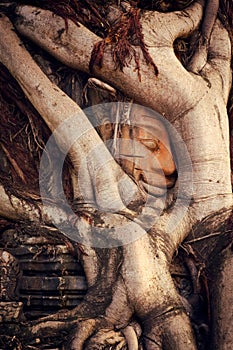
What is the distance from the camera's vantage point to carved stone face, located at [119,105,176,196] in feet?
16.2

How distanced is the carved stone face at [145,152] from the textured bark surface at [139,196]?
0.03 meters

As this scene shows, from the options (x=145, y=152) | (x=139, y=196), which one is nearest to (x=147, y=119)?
(x=145, y=152)

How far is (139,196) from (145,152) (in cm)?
36

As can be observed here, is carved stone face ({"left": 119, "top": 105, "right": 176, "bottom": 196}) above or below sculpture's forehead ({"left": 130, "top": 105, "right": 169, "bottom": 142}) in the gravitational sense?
below

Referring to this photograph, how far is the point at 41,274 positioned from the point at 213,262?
3.70 feet

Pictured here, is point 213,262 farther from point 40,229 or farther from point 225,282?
point 40,229

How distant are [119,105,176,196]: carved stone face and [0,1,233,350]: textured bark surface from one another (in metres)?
0.03

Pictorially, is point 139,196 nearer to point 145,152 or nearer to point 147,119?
point 145,152

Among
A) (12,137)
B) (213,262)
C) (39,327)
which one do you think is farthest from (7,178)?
(213,262)

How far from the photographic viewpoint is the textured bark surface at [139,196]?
4.33 metres

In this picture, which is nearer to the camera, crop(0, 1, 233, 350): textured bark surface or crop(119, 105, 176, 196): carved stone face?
crop(0, 1, 233, 350): textured bark surface

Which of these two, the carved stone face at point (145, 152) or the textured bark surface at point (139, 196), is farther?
the carved stone face at point (145, 152)

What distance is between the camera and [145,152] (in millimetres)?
4965

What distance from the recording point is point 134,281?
4.35 metres
